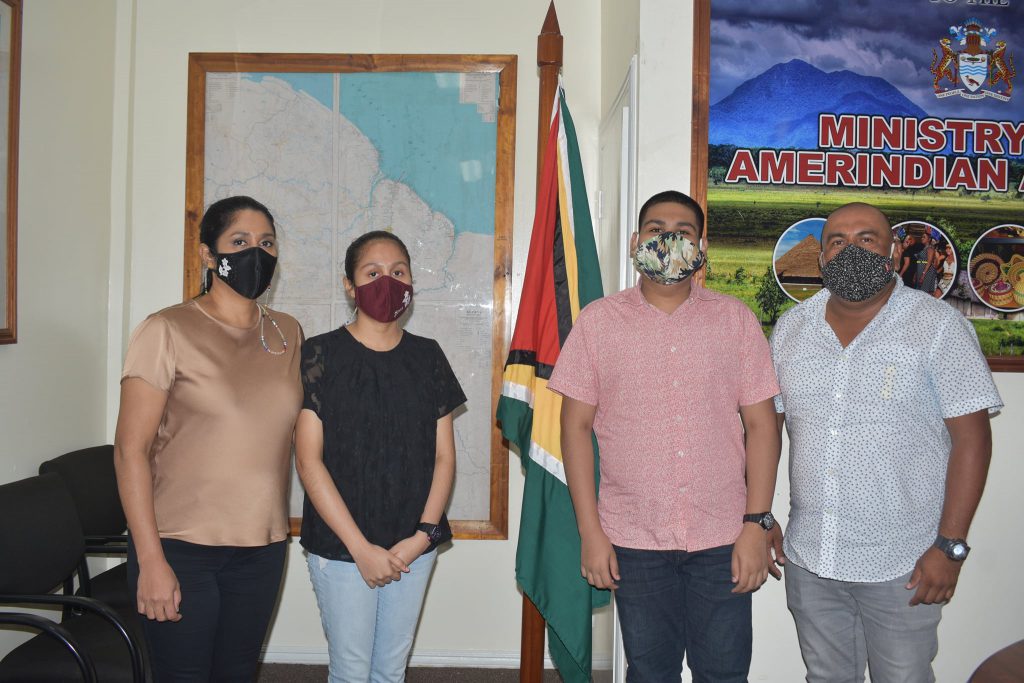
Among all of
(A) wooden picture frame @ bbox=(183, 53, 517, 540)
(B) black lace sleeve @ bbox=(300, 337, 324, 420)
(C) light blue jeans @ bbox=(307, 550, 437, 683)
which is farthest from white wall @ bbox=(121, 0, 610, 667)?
(B) black lace sleeve @ bbox=(300, 337, 324, 420)

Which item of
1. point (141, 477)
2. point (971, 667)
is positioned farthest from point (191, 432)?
point (971, 667)

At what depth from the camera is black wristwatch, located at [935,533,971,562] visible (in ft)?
6.05

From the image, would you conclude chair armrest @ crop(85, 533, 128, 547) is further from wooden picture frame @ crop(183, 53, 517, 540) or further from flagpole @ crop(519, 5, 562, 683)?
flagpole @ crop(519, 5, 562, 683)

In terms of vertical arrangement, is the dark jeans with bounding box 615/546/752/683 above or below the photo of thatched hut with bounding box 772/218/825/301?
below

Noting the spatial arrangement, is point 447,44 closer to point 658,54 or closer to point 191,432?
point 658,54

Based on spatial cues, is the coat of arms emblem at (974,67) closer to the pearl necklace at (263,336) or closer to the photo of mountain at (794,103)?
the photo of mountain at (794,103)

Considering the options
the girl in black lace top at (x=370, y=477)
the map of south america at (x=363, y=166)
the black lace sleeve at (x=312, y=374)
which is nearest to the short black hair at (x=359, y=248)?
the girl in black lace top at (x=370, y=477)

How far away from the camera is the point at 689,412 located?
190cm

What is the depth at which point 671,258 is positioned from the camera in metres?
1.92

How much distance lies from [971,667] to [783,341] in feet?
4.31

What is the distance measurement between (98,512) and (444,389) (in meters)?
1.59

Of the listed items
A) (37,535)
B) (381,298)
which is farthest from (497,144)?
(37,535)

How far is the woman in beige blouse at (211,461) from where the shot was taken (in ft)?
5.74

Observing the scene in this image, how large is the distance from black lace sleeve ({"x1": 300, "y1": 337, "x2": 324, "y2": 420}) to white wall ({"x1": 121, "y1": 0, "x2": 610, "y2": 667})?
1.47m
